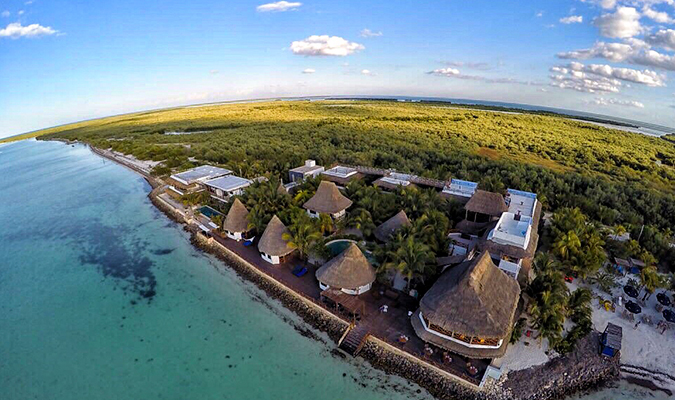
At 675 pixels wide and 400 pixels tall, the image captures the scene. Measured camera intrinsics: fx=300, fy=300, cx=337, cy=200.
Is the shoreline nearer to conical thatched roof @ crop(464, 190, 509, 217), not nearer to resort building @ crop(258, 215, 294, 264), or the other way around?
resort building @ crop(258, 215, 294, 264)

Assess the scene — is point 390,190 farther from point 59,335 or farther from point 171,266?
point 59,335

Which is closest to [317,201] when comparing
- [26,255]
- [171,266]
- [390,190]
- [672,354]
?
[390,190]

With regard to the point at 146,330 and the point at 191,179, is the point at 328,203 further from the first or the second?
the point at 191,179

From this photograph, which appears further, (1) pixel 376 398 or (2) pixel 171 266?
(2) pixel 171 266

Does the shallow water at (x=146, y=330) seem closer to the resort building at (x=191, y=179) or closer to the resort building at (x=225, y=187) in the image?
the resort building at (x=225, y=187)

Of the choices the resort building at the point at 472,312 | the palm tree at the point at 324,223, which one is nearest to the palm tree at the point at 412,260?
the resort building at the point at 472,312

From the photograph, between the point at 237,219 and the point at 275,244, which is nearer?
the point at 275,244

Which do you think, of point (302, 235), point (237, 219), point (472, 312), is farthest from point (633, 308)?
point (237, 219)
